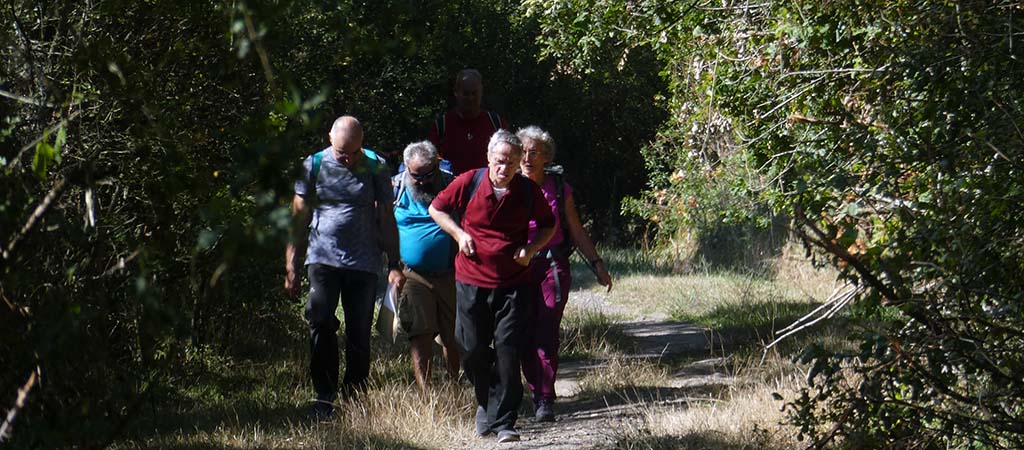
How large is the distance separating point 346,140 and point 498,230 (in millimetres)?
1047

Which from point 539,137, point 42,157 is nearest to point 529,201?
point 539,137

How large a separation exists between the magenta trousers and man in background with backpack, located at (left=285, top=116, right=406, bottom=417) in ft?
2.74

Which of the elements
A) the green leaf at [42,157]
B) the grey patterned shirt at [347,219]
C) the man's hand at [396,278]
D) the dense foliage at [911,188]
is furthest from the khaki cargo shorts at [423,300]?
the green leaf at [42,157]

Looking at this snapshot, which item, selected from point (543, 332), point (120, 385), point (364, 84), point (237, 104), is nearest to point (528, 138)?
point (543, 332)

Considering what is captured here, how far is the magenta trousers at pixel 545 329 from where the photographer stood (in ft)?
27.4

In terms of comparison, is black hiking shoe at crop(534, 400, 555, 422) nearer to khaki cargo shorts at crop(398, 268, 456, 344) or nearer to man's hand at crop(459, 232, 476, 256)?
khaki cargo shorts at crop(398, 268, 456, 344)

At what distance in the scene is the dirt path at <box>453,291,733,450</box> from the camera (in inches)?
299

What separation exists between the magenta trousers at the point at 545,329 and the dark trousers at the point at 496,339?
0.52 m

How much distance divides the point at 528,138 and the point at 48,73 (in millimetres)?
2786

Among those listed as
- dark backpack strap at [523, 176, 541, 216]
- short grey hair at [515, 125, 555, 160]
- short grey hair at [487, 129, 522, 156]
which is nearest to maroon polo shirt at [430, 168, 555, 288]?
dark backpack strap at [523, 176, 541, 216]

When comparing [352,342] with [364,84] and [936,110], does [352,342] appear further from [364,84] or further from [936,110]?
[364,84]

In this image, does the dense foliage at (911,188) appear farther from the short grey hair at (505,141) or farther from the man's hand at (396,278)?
the man's hand at (396,278)

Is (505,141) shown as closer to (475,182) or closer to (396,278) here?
(475,182)

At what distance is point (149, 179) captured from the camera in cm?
657
